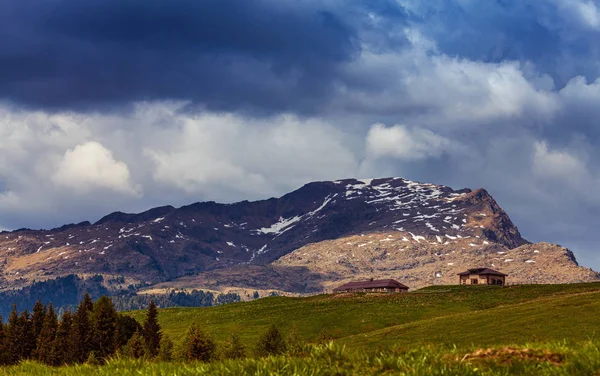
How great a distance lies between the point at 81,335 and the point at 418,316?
6448 centimetres

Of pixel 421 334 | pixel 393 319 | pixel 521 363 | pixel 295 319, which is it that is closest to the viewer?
pixel 521 363

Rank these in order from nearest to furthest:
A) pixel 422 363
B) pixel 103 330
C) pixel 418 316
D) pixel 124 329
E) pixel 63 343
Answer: pixel 422 363
pixel 63 343
pixel 103 330
pixel 418 316
pixel 124 329

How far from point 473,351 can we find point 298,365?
4443mm

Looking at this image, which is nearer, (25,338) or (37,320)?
(25,338)

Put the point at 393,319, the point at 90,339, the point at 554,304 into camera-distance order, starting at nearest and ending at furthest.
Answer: the point at 554,304
the point at 90,339
the point at 393,319

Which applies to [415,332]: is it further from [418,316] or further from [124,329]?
[124,329]

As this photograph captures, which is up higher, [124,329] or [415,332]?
[415,332]

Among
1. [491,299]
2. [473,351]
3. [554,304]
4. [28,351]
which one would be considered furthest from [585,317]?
[28,351]

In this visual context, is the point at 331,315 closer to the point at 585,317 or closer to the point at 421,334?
the point at 421,334

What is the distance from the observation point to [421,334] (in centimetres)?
9875

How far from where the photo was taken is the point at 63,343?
124 m

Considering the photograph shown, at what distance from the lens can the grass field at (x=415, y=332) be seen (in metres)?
15.9

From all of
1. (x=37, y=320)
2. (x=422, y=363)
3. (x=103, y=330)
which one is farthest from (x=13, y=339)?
(x=422, y=363)

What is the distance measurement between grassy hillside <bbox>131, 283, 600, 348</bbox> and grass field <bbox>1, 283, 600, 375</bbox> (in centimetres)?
24
